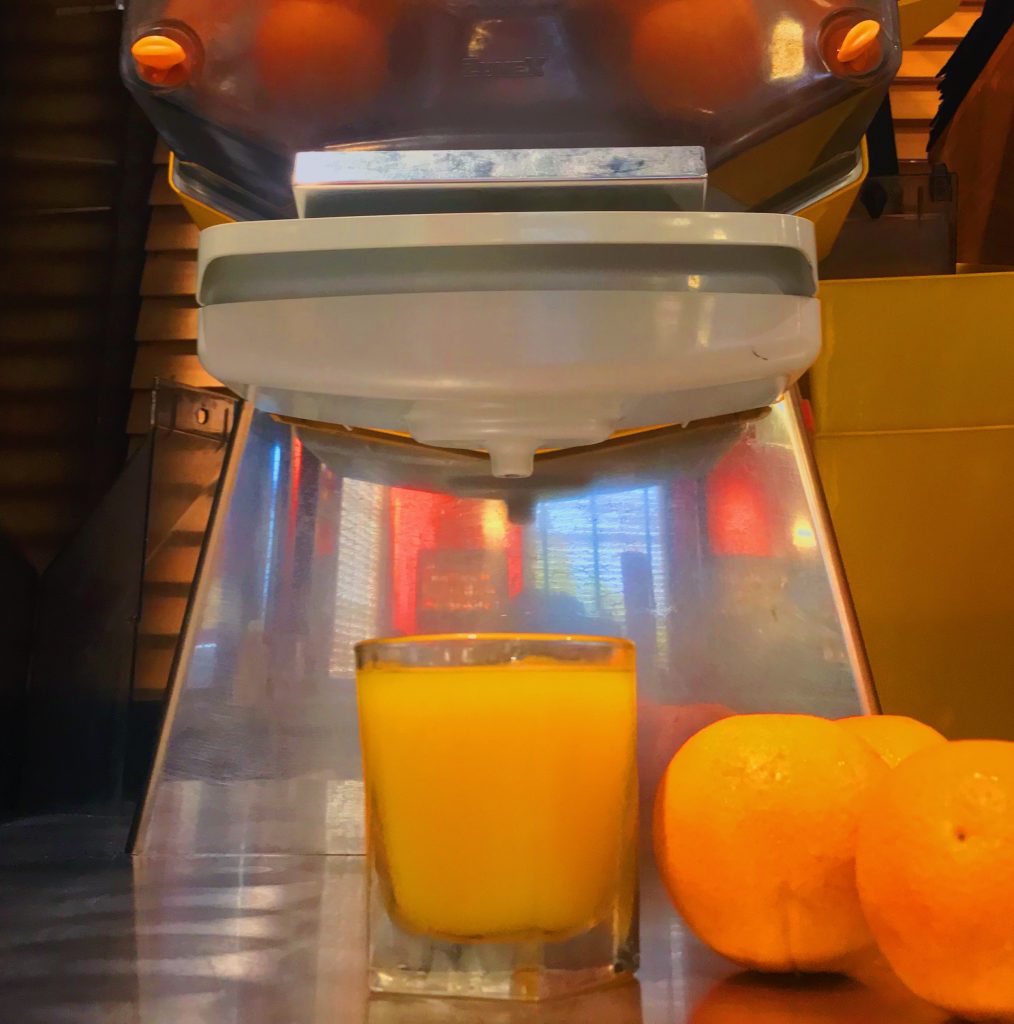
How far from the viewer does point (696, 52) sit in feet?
2.08

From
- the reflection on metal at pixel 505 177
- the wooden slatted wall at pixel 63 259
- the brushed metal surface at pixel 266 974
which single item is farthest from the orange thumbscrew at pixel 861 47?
the wooden slatted wall at pixel 63 259

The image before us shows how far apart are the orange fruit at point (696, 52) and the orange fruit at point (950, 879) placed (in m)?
0.40

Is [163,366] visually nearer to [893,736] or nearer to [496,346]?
[496,346]

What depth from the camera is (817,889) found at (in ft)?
1.47

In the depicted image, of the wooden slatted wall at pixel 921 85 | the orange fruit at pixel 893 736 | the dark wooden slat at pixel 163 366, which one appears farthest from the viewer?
the wooden slatted wall at pixel 921 85

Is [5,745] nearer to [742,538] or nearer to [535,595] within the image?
[535,595]

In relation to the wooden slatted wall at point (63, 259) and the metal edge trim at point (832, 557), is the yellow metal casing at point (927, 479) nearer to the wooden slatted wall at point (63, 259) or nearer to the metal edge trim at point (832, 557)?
the metal edge trim at point (832, 557)

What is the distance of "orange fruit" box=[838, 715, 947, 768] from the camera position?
0.54 metres

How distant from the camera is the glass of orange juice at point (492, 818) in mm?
462

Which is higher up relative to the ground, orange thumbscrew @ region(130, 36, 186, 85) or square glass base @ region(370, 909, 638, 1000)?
orange thumbscrew @ region(130, 36, 186, 85)

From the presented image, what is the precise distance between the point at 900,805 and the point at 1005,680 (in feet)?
2.50

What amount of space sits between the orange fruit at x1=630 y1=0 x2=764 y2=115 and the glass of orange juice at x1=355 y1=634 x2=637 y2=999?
34 cm

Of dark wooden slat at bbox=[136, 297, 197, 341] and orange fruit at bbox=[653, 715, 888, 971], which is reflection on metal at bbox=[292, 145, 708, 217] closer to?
orange fruit at bbox=[653, 715, 888, 971]

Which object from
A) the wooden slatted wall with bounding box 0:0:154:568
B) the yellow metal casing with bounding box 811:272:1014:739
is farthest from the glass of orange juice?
the wooden slatted wall with bounding box 0:0:154:568
